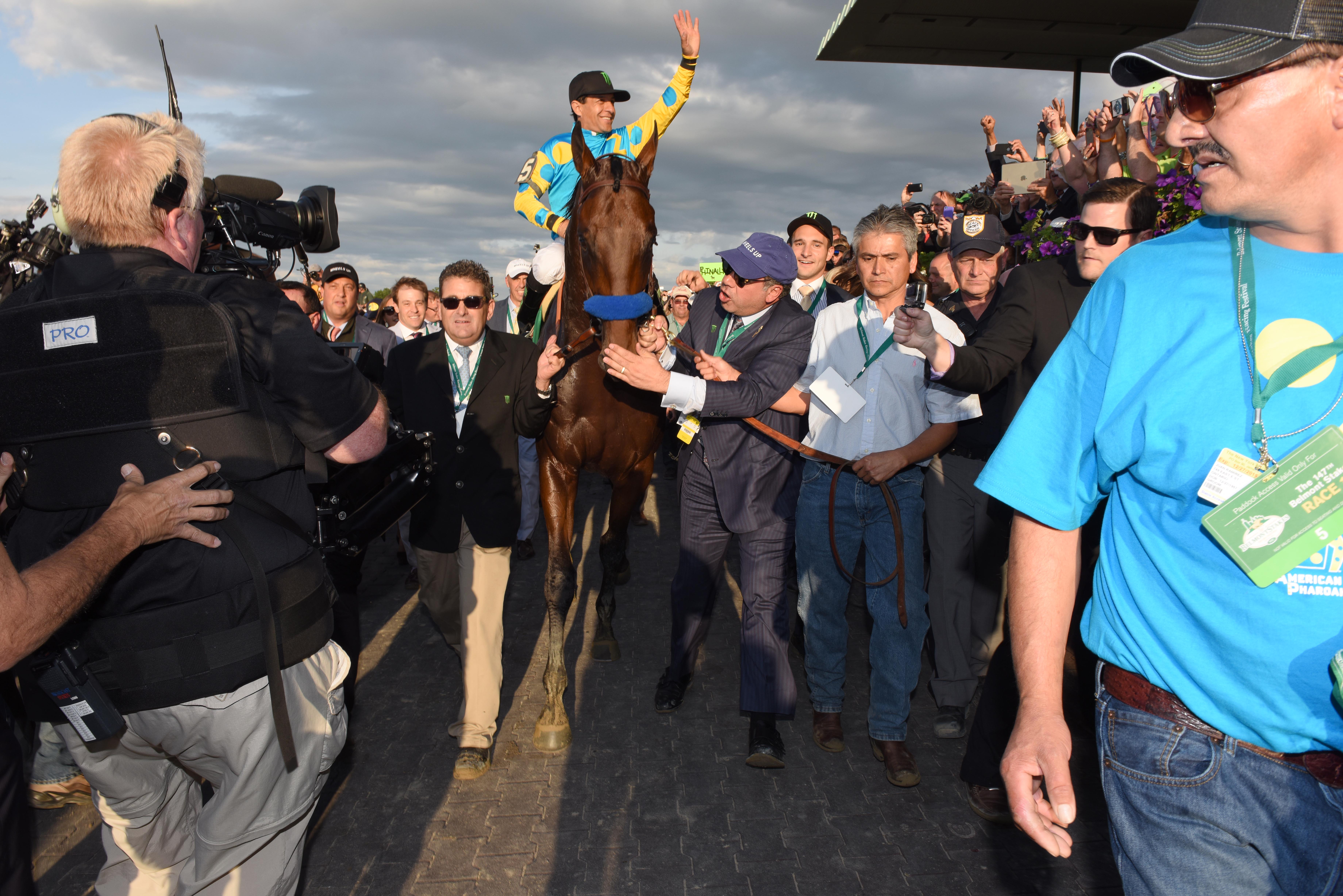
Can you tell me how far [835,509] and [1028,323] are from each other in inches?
49.2

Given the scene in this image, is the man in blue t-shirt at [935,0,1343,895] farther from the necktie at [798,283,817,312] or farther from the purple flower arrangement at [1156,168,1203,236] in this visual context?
the necktie at [798,283,817,312]

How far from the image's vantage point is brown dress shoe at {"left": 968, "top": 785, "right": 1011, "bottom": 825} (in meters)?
3.41

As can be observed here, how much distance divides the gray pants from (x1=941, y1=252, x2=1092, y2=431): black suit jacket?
63 cm

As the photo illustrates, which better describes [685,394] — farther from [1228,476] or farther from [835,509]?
[1228,476]

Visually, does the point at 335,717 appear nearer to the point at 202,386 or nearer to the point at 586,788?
the point at 202,386

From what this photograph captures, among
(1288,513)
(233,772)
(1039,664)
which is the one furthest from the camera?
(233,772)

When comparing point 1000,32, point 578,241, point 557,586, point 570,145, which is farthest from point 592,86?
point 1000,32

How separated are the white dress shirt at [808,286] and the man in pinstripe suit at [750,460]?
1547mm

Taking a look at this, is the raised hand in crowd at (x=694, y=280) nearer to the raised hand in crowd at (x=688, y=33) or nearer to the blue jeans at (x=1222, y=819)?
the raised hand in crowd at (x=688, y=33)

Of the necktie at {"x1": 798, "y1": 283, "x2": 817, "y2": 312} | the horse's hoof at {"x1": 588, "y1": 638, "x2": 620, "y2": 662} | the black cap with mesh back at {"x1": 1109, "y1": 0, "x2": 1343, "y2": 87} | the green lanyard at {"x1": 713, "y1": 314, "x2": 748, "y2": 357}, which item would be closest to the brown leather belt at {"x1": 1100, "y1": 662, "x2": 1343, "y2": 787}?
the black cap with mesh back at {"x1": 1109, "y1": 0, "x2": 1343, "y2": 87}

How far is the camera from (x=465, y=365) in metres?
4.29

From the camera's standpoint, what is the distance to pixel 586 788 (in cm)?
375

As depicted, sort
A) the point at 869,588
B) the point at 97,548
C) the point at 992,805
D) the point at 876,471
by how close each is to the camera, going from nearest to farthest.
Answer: the point at 97,548, the point at 992,805, the point at 876,471, the point at 869,588

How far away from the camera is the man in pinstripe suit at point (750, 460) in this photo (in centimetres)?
386
